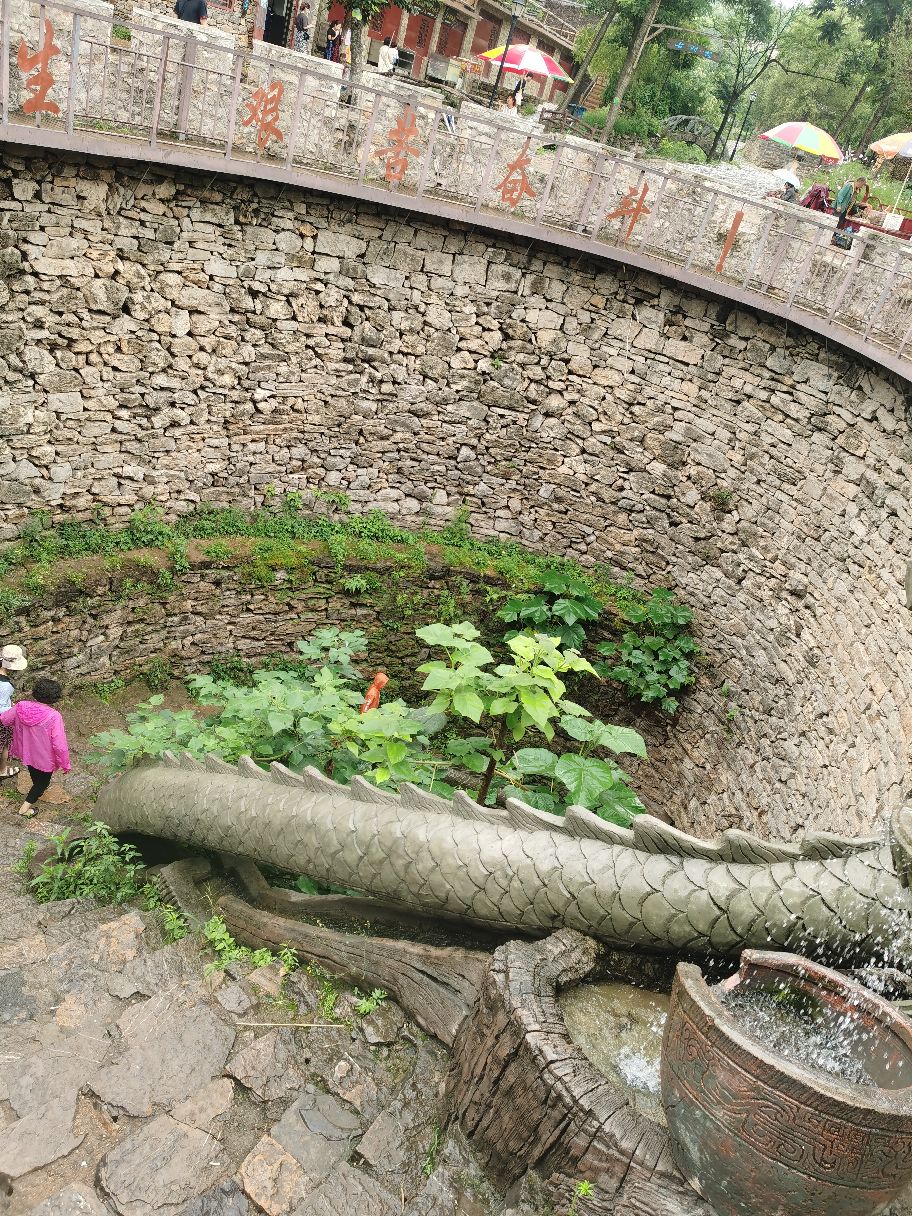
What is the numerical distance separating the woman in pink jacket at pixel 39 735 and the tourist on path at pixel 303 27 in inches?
497

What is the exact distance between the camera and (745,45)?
1001 inches

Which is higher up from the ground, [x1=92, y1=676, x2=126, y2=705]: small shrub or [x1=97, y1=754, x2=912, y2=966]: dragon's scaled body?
[x1=97, y1=754, x2=912, y2=966]: dragon's scaled body

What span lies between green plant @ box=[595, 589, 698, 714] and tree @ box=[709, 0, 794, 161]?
56.1 feet

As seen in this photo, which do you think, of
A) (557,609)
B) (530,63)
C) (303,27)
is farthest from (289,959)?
(303,27)

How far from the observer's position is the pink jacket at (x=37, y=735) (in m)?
6.38

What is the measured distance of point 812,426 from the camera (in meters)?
8.56

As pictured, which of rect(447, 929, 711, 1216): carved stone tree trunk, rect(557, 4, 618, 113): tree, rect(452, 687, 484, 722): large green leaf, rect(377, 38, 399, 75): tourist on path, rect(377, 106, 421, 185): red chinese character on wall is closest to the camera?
rect(447, 929, 711, 1216): carved stone tree trunk

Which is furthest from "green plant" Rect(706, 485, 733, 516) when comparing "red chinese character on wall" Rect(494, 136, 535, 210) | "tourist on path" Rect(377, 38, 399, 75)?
"tourist on path" Rect(377, 38, 399, 75)

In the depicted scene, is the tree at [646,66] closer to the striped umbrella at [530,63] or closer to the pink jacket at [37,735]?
the striped umbrella at [530,63]

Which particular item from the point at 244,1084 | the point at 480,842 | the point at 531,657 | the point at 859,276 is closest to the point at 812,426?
the point at 859,276

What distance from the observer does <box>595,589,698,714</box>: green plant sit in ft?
32.6

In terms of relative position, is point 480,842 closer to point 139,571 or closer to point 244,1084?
point 244,1084

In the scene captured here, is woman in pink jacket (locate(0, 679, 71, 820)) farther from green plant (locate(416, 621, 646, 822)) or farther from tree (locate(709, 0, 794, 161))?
tree (locate(709, 0, 794, 161))

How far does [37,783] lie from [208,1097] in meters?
3.88
